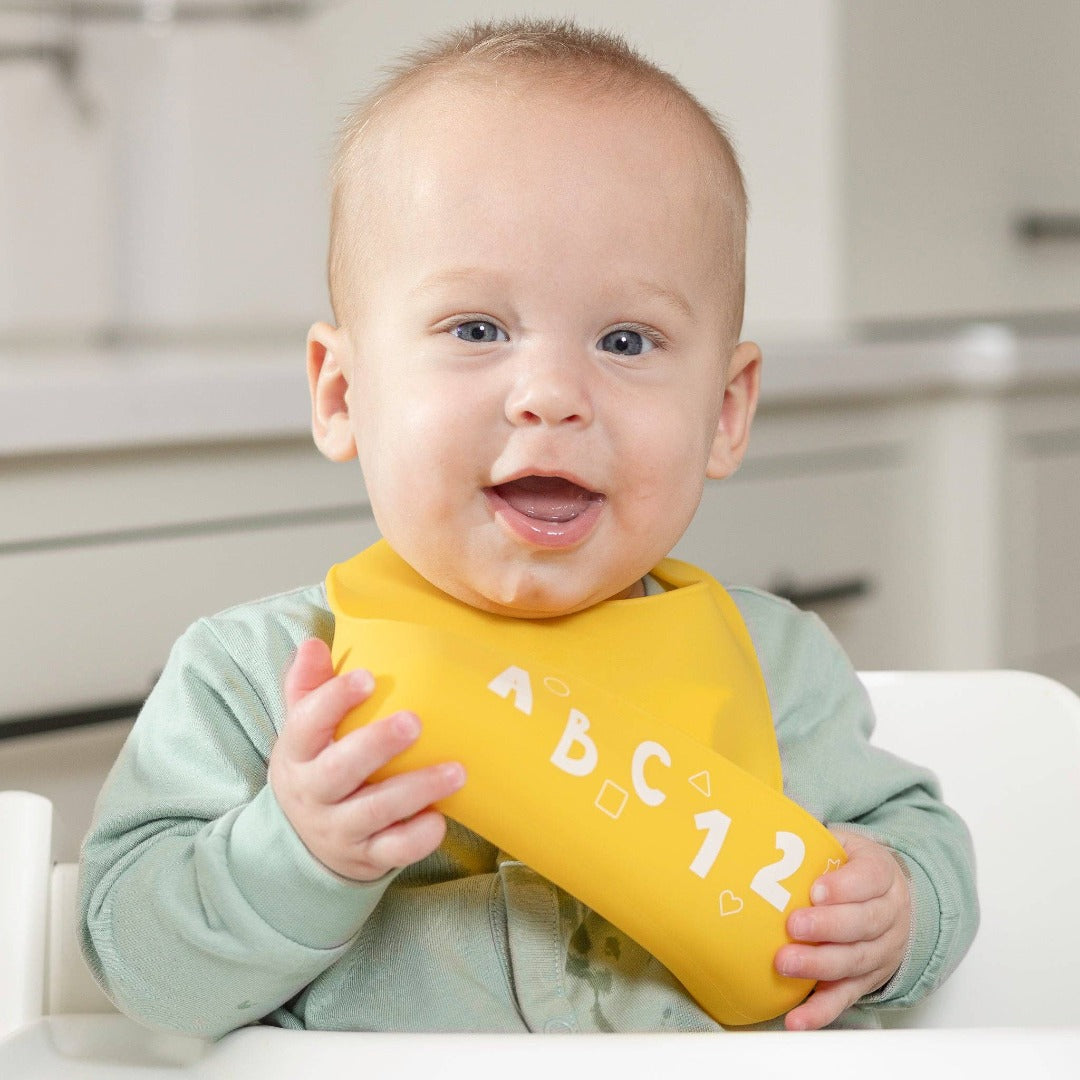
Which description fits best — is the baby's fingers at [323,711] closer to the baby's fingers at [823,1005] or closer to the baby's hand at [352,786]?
the baby's hand at [352,786]

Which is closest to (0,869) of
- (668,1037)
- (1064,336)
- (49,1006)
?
(49,1006)

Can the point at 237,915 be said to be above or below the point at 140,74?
below

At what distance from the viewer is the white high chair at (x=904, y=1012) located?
42 centimetres

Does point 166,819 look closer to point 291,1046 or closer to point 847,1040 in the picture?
point 291,1046

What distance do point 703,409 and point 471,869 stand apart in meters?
0.20

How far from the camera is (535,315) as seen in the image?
56 cm

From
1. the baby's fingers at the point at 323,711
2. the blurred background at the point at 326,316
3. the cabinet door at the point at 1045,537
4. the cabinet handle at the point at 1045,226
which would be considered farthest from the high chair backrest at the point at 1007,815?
the cabinet handle at the point at 1045,226

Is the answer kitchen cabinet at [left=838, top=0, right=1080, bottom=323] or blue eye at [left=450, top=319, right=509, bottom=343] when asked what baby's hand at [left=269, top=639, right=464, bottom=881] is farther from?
kitchen cabinet at [left=838, top=0, right=1080, bottom=323]

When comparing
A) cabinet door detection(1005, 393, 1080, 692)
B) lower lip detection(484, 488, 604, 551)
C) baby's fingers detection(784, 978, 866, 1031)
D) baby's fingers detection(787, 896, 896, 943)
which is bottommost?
cabinet door detection(1005, 393, 1080, 692)

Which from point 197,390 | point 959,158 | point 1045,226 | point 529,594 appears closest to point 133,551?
point 197,390

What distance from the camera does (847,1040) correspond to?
0.42 m

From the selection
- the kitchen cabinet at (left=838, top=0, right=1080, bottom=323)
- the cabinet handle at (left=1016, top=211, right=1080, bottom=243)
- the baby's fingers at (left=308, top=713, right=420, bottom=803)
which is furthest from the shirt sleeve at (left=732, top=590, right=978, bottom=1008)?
the cabinet handle at (left=1016, top=211, right=1080, bottom=243)

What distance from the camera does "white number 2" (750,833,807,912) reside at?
0.54 m

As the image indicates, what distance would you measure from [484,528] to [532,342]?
7cm
